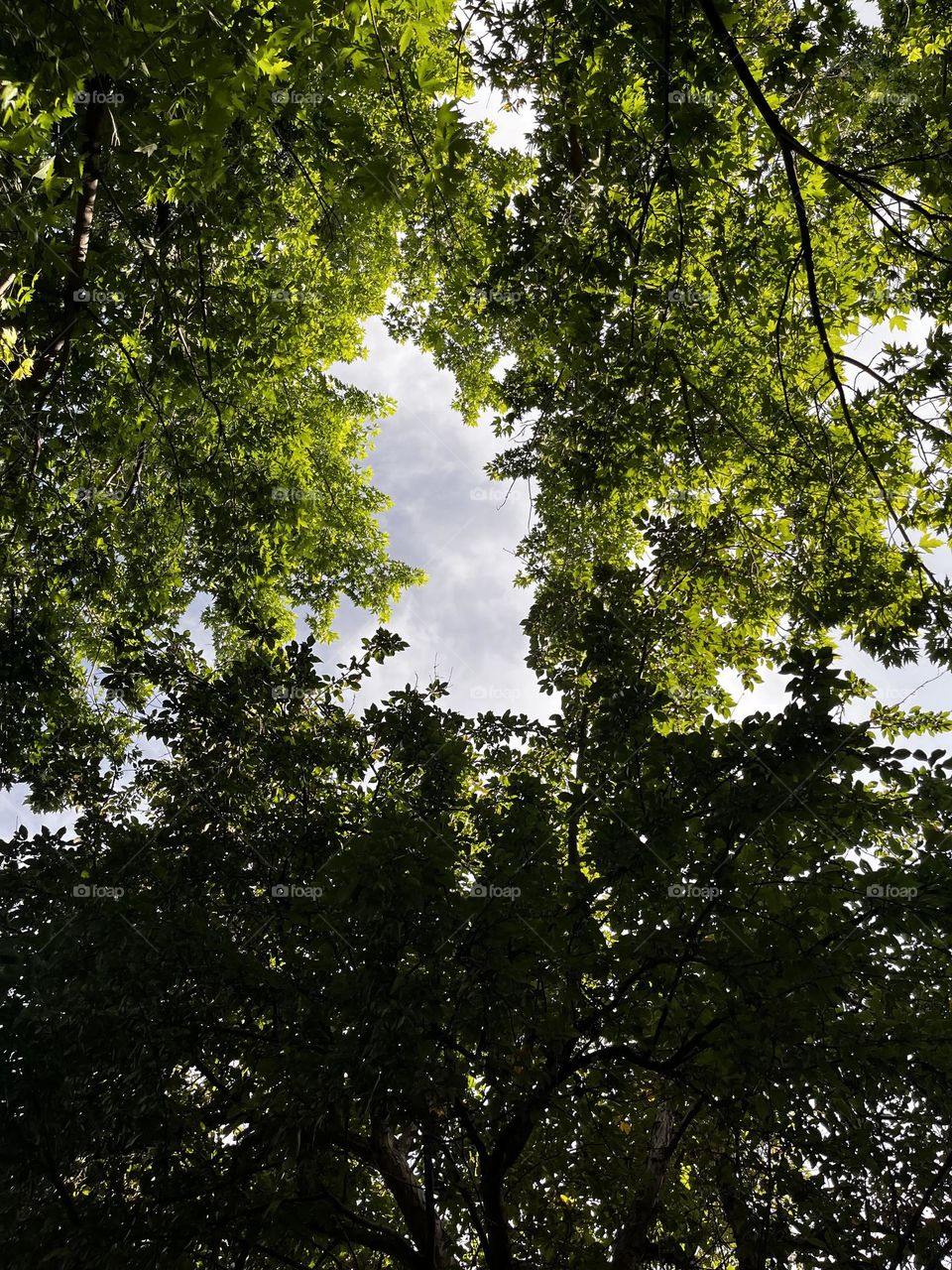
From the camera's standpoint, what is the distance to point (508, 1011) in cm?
346


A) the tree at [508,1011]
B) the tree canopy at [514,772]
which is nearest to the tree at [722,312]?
the tree canopy at [514,772]

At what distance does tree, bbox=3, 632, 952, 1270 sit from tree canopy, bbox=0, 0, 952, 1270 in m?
0.03

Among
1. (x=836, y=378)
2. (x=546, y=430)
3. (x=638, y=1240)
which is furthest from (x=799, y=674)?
(x=638, y=1240)

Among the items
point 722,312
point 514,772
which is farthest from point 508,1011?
point 722,312

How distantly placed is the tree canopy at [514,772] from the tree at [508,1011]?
0.09 ft

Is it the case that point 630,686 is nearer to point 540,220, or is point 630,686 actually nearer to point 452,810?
point 452,810

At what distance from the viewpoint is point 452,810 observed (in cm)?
487

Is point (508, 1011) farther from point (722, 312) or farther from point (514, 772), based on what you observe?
point (722, 312)

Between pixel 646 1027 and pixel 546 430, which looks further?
pixel 546 430

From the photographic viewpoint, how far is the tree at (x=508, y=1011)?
3199 mm

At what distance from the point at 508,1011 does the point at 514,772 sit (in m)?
1.54

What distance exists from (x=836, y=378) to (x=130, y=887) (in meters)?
5.01

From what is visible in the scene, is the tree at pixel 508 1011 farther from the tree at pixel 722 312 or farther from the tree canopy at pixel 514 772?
the tree at pixel 722 312

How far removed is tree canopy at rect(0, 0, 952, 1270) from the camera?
317 centimetres
